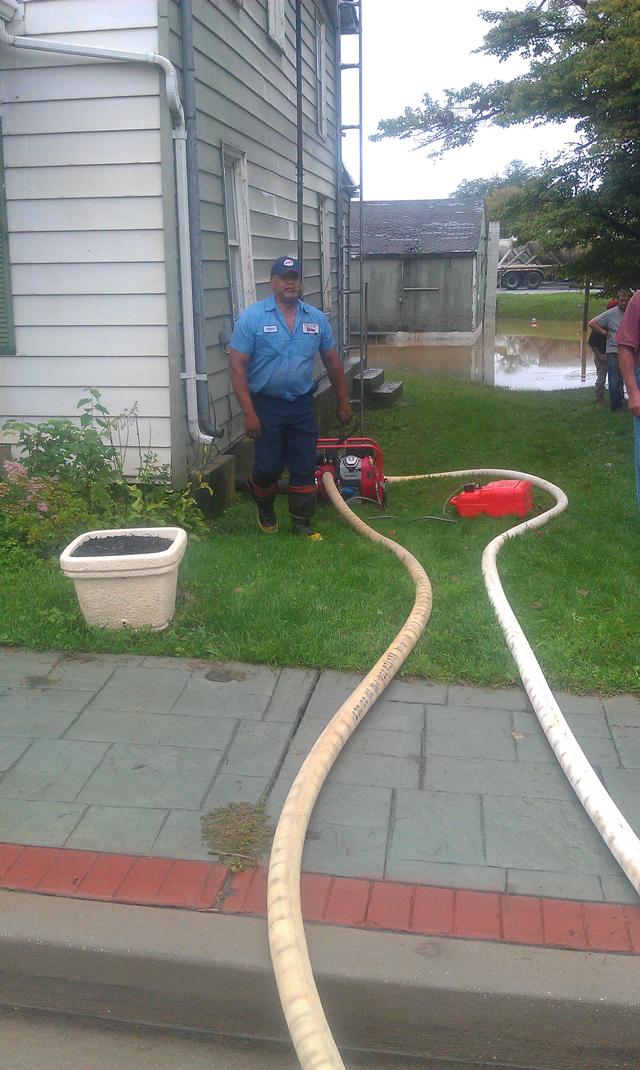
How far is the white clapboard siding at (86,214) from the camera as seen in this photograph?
6445 mm

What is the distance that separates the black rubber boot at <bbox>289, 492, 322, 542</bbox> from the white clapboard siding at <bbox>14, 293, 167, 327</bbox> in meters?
1.46

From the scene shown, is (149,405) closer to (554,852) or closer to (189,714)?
(189,714)

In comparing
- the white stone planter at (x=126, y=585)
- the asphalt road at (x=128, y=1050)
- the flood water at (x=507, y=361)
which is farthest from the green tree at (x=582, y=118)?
the asphalt road at (x=128, y=1050)

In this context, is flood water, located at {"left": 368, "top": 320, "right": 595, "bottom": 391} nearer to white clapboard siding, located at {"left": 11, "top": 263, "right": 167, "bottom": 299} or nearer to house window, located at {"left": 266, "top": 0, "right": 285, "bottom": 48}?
house window, located at {"left": 266, "top": 0, "right": 285, "bottom": 48}

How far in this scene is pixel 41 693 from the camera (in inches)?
170

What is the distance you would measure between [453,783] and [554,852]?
507 millimetres

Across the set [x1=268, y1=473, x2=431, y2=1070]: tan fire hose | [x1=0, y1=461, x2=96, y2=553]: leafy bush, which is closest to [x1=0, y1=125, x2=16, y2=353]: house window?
[x1=0, y1=461, x2=96, y2=553]: leafy bush

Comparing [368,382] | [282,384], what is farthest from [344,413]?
[368,382]

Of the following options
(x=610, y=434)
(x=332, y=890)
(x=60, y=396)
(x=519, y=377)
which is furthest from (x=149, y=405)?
(x=519, y=377)

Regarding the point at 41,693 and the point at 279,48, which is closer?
the point at 41,693

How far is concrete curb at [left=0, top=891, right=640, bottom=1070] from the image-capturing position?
2631 mm

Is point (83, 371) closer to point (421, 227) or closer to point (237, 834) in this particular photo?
point (237, 834)

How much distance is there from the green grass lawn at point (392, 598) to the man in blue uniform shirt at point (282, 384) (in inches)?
13.6

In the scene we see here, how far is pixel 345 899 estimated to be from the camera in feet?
9.77
